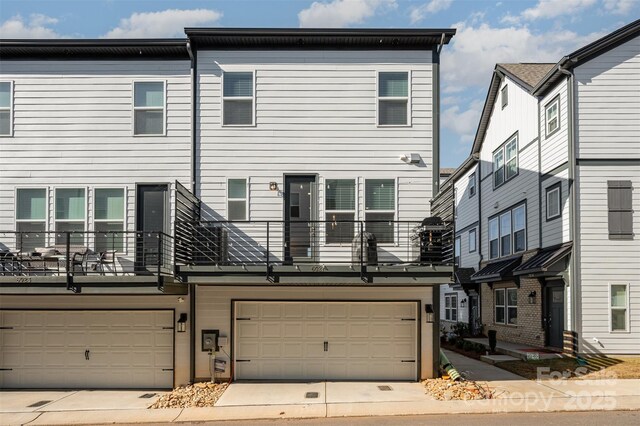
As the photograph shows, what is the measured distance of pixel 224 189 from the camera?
549 inches

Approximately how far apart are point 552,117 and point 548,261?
475 cm

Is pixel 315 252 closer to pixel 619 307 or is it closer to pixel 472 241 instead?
pixel 619 307

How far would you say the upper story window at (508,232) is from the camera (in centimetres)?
2136

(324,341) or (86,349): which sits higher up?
(324,341)

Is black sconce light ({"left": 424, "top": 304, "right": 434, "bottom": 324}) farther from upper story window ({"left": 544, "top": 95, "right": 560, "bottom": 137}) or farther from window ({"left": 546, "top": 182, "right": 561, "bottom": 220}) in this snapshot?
upper story window ({"left": 544, "top": 95, "right": 560, "bottom": 137})

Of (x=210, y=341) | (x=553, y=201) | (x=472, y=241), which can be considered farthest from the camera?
(x=472, y=241)

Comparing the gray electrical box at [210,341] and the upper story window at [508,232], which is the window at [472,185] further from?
the gray electrical box at [210,341]

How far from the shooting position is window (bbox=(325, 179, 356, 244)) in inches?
541

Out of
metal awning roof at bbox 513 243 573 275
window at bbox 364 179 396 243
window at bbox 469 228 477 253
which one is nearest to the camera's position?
window at bbox 364 179 396 243

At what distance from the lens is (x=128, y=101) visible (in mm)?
14211

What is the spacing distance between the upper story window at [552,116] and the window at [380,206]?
23.9 ft

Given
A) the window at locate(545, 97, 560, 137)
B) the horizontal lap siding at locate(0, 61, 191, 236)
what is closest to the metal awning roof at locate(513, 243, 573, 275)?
the window at locate(545, 97, 560, 137)

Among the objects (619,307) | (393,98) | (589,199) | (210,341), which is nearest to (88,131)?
(210,341)

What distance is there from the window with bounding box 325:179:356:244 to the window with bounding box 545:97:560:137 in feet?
26.4
